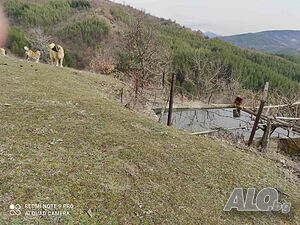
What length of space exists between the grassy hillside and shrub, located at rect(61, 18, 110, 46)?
5338cm

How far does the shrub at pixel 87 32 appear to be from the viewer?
5817cm

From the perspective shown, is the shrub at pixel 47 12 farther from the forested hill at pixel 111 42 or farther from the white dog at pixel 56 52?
the white dog at pixel 56 52

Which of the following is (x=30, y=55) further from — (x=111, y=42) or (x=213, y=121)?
(x=111, y=42)

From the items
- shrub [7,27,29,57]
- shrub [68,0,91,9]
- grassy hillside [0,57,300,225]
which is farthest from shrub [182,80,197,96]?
shrub [68,0,91,9]

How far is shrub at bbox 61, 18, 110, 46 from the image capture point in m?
58.2

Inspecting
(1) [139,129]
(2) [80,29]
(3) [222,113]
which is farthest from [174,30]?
(1) [139,129]

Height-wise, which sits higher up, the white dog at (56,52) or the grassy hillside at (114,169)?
the white dog at (56,52)

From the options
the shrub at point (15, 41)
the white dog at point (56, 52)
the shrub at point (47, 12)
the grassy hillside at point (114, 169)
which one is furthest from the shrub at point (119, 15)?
the grassy hillside at point (114, 169)

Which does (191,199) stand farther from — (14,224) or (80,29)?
(80,29)

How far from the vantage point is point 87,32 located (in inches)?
2399

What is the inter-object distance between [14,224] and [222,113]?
1118 centimetres

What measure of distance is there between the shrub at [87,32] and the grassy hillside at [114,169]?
5338 cm

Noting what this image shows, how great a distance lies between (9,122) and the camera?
5.45 metres

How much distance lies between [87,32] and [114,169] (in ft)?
198
